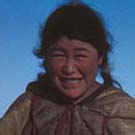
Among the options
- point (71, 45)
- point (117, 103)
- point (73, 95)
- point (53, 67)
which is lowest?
point (117, 103)

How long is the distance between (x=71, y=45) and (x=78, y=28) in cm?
13

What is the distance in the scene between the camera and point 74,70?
10.4 ft

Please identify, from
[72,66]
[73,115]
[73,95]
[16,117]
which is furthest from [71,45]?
[16,117]

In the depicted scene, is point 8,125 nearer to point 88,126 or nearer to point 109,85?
point 88,126

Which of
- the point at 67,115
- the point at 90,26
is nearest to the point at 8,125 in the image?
the point at 67,115

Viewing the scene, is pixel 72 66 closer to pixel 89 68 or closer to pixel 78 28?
pixel 89 68

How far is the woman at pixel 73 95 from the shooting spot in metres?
3.18

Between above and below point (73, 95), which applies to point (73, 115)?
below

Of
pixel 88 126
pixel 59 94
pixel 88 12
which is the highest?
pixel 88 12

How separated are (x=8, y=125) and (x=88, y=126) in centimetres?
50

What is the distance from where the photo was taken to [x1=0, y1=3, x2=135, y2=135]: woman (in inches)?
125

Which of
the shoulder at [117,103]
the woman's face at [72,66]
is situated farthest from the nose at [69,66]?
the shoulder at [117,103]

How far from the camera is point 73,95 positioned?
325 cm

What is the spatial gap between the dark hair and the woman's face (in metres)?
0.05
